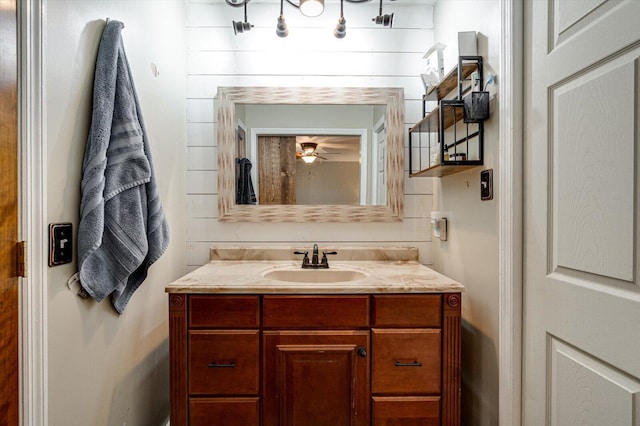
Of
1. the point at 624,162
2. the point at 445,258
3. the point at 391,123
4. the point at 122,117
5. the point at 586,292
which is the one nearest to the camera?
the point at 624,162

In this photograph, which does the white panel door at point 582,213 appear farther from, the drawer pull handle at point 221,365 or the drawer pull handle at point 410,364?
the drawer pull handle at point 221,365

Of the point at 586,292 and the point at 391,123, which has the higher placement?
the point at 391,123

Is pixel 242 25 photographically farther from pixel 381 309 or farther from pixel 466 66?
pixel 381 309

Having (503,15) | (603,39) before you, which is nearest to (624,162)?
(603,39)

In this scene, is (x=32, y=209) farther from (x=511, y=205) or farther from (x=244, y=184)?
(x=511, y=205)

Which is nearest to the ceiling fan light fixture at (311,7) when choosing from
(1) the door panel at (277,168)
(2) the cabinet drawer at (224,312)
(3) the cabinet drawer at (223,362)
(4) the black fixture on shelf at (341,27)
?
(4) the black fixture on shelf at (341,27)

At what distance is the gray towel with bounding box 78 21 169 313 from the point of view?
1.04m

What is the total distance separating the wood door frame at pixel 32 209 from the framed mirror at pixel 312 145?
1.01m

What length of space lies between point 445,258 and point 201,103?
1.64 meters

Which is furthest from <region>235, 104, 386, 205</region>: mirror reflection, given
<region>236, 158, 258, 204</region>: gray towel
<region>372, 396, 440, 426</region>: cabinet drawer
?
<region>372, 396, 440, 426</region>: cabinet drawer

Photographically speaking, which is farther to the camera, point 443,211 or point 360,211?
point 360,211

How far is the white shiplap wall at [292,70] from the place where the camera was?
6.13ft

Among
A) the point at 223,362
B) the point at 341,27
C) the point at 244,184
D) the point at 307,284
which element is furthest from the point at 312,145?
the point at 223,362

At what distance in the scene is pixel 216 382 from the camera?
127 centimetres
